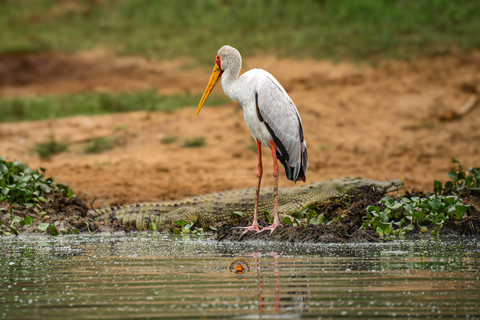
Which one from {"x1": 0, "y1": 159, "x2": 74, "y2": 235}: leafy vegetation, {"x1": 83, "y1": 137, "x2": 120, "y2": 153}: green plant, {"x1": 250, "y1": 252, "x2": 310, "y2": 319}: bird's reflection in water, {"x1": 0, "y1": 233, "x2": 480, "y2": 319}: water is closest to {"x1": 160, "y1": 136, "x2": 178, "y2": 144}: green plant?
{"x1": 83, "y1": 137, "x2": 120, "y2": 153}: green plant

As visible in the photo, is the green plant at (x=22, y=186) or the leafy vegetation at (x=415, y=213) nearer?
the leafy vegetation at (x=415, y=213)

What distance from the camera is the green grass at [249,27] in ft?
54.3

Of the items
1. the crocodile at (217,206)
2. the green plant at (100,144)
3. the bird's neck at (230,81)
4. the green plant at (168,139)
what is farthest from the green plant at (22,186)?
the green plant at (168,139)

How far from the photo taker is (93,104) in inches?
599

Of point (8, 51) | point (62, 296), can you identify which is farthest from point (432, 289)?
point (8, 51)

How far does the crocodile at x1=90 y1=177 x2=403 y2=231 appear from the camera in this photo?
6797 mm

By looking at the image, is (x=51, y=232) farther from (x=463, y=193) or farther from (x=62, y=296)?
(x=463, y=193)

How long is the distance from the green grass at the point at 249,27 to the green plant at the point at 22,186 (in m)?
10.7

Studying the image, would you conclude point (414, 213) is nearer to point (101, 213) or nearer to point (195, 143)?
point (101, 213)

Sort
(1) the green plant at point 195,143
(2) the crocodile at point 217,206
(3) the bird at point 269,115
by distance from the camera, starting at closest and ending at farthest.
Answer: (3) the bird at point 269,115 → (2) the crocodile at point 217,206 → (1) the green plant at point 195,143

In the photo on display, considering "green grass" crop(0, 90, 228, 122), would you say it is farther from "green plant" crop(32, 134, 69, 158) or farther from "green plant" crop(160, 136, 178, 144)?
"green plant" crop(32, 134, 69, 158)

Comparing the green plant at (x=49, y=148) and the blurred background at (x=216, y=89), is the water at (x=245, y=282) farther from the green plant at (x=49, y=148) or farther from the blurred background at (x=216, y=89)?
the green plant at (x=49, y=148)

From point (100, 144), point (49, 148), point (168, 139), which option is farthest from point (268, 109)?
point (49, 148)

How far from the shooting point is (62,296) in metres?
3.12
